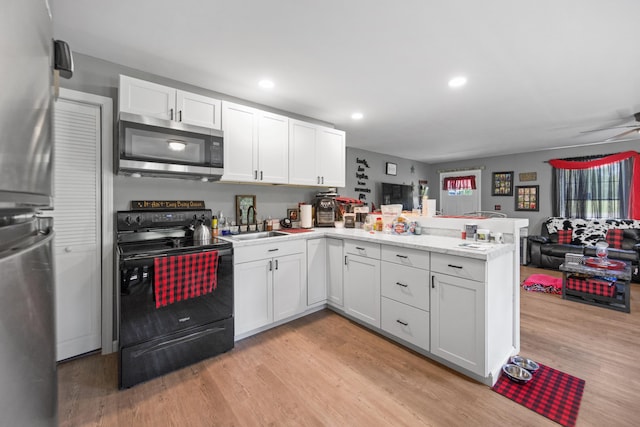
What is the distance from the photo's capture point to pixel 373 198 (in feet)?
19.2

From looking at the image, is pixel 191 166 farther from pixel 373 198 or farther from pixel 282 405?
pixel 373 198

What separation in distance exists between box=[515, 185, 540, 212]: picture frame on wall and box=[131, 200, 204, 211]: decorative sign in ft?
21.9

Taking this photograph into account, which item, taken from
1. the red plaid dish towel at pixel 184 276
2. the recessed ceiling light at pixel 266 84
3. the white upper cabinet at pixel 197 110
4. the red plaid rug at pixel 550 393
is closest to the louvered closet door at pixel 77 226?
the white upper cabinet at pixel 197 110

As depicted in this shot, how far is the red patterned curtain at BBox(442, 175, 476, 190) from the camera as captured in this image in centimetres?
699

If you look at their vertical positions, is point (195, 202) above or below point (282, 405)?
above

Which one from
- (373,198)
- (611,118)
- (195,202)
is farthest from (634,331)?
(195,202)

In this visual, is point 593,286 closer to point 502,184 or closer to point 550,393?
point 550,393

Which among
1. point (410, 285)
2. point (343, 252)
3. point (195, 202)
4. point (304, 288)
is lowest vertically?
point (304, 288)

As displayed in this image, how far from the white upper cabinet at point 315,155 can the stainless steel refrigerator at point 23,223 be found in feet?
8.57

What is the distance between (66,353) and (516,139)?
6625mm

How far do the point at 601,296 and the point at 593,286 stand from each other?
0.41 ft

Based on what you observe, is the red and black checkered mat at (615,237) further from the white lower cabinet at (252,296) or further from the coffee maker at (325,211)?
the white lower cabinet at (252,296)

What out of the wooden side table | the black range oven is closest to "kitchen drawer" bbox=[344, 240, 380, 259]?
the black range oven

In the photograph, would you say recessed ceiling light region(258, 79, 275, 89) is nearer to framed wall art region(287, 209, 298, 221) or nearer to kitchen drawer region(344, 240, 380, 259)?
framed wall art region(287, 209, 298, 221)
